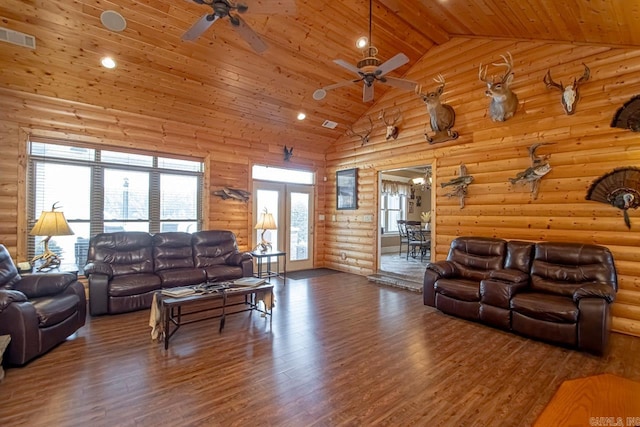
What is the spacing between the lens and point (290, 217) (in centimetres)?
747

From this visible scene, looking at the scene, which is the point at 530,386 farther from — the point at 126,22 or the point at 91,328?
the point at 126,22

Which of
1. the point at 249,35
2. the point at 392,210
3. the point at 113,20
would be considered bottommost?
the point at 392,210

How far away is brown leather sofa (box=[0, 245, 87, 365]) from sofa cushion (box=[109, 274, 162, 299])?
0.60 m

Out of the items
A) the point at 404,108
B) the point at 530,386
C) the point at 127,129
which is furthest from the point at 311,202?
the point at 530,386

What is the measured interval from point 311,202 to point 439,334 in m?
4.90

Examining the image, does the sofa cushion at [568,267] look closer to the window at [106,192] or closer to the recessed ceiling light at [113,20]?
the window at [106,192]

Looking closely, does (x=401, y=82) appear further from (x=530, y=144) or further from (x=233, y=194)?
(x=233, y=194)

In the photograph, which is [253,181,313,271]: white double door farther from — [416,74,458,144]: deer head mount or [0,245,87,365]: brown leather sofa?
[0,245,87,365]: brown leather sofa

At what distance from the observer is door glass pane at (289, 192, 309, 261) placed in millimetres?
7523

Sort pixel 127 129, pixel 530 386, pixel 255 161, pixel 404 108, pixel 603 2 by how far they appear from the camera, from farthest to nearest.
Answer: pixel 255 161 < pixel 404 108 < pixel 127 129 < pixel 603 2 < pixel 530 386

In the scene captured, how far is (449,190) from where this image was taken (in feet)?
17.8

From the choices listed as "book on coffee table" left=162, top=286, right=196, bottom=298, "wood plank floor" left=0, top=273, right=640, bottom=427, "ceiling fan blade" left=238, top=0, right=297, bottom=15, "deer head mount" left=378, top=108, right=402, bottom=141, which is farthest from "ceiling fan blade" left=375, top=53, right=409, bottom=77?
"book on coffee table" left=162, top=286, right=196, bottom=298

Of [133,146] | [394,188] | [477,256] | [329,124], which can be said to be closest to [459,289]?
[477,256]

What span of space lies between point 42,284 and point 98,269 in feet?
3.01
